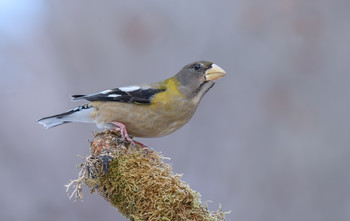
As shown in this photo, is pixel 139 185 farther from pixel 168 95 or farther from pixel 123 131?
pixel 168 95

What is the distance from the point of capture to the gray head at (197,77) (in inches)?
108

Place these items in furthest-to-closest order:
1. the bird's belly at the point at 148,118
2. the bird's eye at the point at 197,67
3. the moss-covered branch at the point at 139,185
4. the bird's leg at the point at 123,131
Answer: the bird's eye at the point at 197,67
the bird's belly at the point at 148,118
the bird's leg at the point at 123,131
the moss-covered branch at the point at 139,185

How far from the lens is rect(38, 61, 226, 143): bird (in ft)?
8.80

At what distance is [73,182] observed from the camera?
2.11m

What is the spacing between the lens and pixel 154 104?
2.69 m

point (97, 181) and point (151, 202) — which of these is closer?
point (151, 202)

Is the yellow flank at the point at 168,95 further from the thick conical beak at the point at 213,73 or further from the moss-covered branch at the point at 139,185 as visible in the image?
the moss-covered branch at the point at 139,185

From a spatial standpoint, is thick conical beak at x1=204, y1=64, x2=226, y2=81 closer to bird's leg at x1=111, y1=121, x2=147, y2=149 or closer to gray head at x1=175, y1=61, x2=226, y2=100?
gray head at x1=175, y1=61, x2=226, y2=100

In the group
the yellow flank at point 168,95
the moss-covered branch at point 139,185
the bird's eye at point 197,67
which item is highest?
the bird's eye at point 197,67

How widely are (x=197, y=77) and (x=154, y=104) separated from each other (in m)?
0.38

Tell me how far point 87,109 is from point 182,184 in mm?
1184

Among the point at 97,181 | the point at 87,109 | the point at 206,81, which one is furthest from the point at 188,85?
the point at 97,181

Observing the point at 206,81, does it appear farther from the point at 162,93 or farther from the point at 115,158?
the point at 115,158

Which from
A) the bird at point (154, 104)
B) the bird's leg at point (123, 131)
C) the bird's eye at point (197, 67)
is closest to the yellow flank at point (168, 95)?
the bird at point (154, 104)
